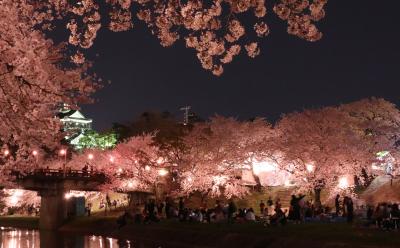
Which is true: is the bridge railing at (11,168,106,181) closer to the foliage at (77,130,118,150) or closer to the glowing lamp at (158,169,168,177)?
the glowing lamp at (158,169,168,177)

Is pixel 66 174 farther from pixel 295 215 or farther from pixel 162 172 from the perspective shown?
pixel 295 215

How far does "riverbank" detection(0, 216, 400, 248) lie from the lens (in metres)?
22.1

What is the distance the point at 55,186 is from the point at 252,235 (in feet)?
114

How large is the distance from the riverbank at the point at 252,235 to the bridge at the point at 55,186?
13.2 meters

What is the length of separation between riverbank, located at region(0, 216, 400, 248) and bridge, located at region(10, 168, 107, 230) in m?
13.2

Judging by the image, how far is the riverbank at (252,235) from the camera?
22.1 m

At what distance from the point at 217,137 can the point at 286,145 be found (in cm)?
994

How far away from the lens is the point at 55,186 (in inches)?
2254

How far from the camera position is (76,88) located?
56.1 ft

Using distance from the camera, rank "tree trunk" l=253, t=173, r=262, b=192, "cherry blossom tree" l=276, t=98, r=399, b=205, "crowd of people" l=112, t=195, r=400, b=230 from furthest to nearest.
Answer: "tree trunk" l=253, t=173, r=262, b=192 → "cherry blossom tree" l=276, t=98, r=399, b=205 → "crowd of people" l=112, t=195, r=400, b=230

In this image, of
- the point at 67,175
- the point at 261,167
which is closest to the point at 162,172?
the point at 67,175

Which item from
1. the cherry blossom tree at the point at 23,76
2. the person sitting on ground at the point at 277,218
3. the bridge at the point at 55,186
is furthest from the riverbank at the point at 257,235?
the bridge at the point at 55,186

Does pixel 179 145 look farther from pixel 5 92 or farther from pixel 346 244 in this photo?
pixel 5 92

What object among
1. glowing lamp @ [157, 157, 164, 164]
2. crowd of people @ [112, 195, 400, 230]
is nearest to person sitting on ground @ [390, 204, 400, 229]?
crowd of people @ [112, 195, 400, 230]
